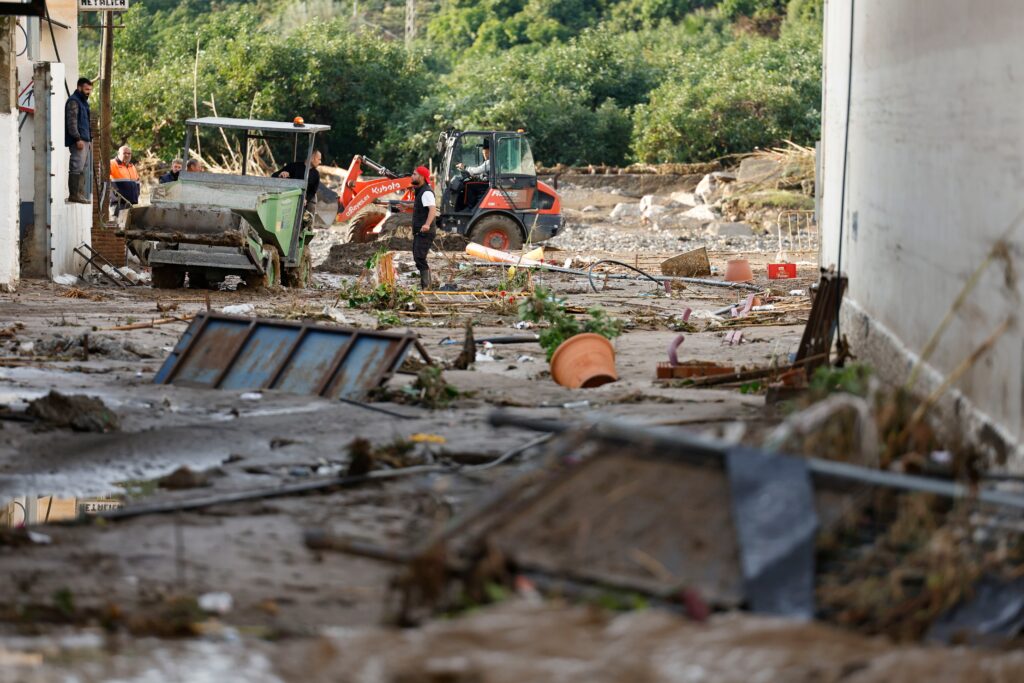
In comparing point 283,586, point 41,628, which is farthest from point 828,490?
point 41,628

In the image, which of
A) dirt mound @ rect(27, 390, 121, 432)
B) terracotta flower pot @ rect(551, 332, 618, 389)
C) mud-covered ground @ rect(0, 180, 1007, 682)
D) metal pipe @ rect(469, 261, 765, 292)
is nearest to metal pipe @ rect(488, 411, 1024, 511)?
mud-covered ground @ rect(0, 180, 1007, 682)

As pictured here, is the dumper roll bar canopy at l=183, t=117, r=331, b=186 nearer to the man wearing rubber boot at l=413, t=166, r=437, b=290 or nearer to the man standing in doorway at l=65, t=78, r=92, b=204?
the man standing in doorway at l=65, t=78, r=92, b=204

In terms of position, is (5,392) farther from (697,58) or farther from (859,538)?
(697,58)

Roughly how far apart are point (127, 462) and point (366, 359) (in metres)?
2.45

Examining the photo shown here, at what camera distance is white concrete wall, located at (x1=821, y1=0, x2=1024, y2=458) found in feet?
18.7

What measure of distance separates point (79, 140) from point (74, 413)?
35.8 feet

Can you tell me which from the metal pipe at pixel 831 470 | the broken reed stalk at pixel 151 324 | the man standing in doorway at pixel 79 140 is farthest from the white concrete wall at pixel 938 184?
the man standing in doorway at pixel 79 140

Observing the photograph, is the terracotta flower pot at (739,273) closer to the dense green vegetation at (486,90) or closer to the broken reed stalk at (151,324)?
the broken reed stalk at (151,324)

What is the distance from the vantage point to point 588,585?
3.92 metres

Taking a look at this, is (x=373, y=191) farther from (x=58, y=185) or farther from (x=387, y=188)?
(x=58, y=185)

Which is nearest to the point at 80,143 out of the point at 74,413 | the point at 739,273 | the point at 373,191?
the point at 373,191

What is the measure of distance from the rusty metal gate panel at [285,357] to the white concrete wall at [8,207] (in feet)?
21.2

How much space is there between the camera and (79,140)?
59.5 ft

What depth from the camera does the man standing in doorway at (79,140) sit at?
1805 cm
